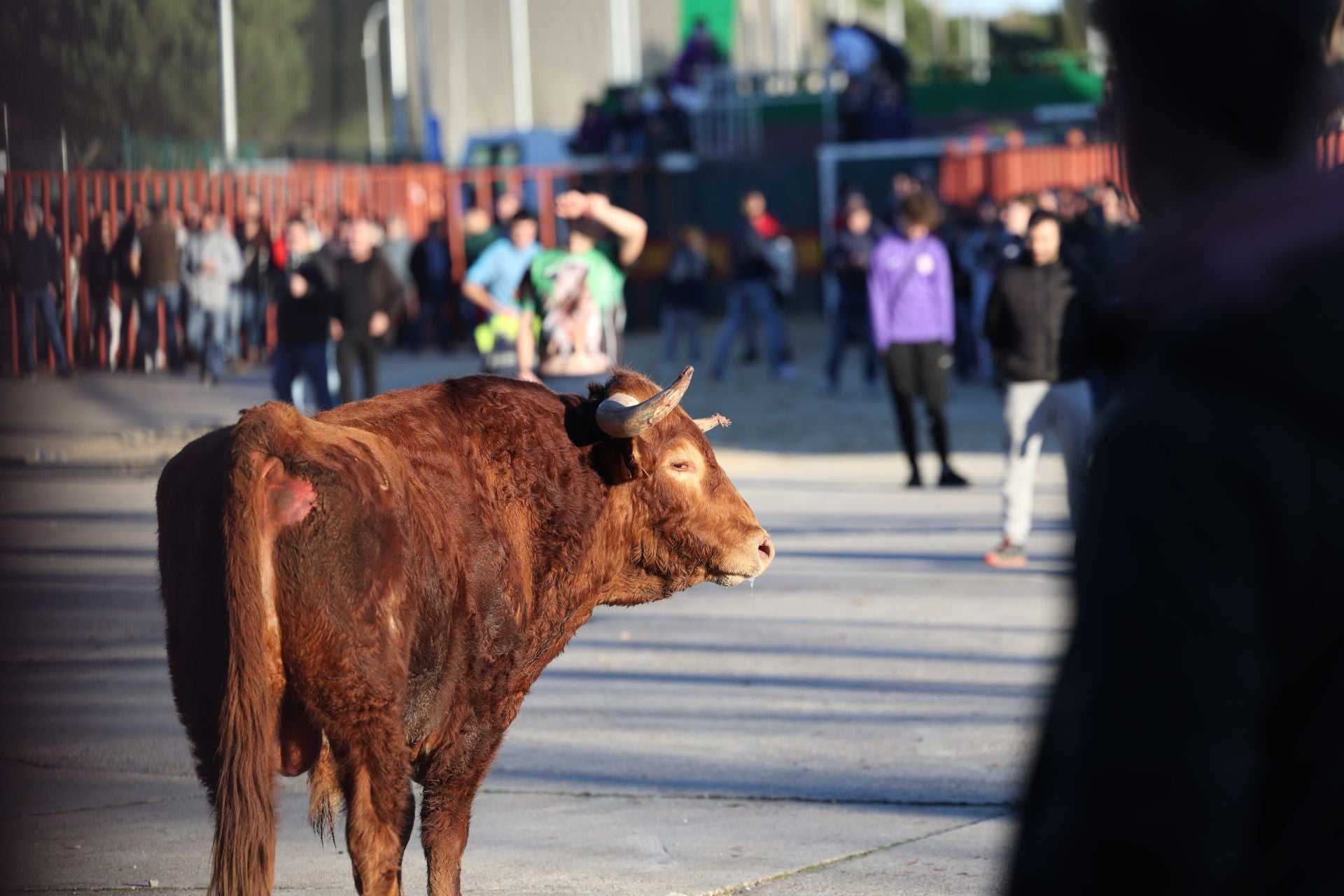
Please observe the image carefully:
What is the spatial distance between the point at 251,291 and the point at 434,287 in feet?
18.0

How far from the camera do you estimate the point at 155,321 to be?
841 cm

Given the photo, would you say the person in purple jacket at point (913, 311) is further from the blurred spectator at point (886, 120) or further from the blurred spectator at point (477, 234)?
the blurred spectator at point (886, 120)

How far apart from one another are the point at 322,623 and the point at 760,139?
3317 cm

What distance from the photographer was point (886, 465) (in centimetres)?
1527

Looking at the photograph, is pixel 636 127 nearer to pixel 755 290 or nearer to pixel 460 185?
pixel 460 185

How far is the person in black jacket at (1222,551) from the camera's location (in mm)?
1283

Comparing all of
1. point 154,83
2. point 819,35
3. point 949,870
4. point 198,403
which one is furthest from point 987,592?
point 819,35

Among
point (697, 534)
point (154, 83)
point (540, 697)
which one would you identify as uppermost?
point (154, 83)

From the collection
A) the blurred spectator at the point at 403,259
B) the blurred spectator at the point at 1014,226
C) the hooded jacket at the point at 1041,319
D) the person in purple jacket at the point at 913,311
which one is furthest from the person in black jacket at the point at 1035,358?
the blurred spectator at the point at 403,259

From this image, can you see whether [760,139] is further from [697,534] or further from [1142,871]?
[1142,871]

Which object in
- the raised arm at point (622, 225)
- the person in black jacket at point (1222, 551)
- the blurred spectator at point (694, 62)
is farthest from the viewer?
the blurred spectator at point (694, 62)

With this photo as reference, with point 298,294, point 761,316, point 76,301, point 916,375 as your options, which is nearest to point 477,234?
point 761,316

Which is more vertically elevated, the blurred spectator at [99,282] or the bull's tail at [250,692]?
the blurred spectator at [99,282]

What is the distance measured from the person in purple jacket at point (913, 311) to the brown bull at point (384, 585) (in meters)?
8.69
